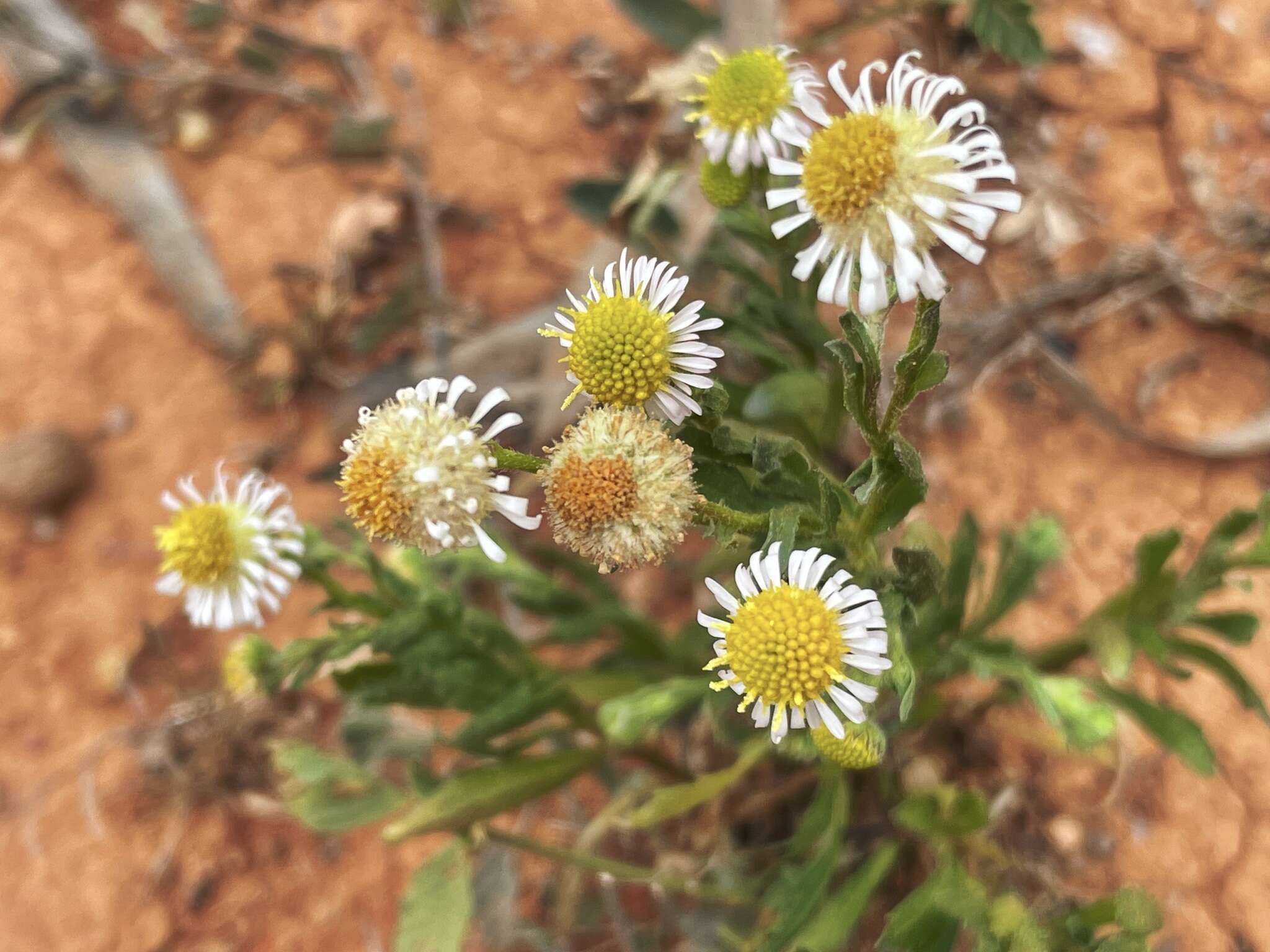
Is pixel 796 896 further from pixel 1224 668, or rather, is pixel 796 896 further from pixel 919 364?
pixel 919 364

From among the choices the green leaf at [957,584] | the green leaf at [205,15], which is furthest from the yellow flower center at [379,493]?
the green leaf at [205,15]

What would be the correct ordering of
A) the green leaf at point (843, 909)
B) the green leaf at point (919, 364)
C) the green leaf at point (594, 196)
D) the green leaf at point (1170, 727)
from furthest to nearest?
the green leaf at point (594, 196)
the green leaf at point (1170, 727)
the green leaf at point (843, 909)
the green leaf at point (919, 364)

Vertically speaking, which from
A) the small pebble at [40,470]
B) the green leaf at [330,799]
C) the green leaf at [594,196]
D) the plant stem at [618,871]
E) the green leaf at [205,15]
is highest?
the green leaf at [205,15]


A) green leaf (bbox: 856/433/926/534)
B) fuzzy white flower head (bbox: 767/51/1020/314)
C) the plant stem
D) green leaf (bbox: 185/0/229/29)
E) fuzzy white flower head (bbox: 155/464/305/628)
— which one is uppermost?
green leaf (bbox: 185/0/229/29)

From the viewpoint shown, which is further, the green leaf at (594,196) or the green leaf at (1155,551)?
the green leaf at (594,196)

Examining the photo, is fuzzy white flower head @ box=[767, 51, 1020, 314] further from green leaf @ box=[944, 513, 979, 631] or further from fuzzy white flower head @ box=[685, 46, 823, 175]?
green leaf @ box=[944, 513, 979, 631]

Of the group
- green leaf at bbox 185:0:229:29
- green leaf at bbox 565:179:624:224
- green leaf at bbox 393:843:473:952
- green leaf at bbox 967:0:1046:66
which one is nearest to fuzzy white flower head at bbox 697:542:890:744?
green leaf at bbox 393:843:473:952

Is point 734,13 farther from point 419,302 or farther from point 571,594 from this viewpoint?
point 571,594

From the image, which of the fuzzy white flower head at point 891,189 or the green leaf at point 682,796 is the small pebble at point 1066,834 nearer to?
the green leaf at point 682,796
